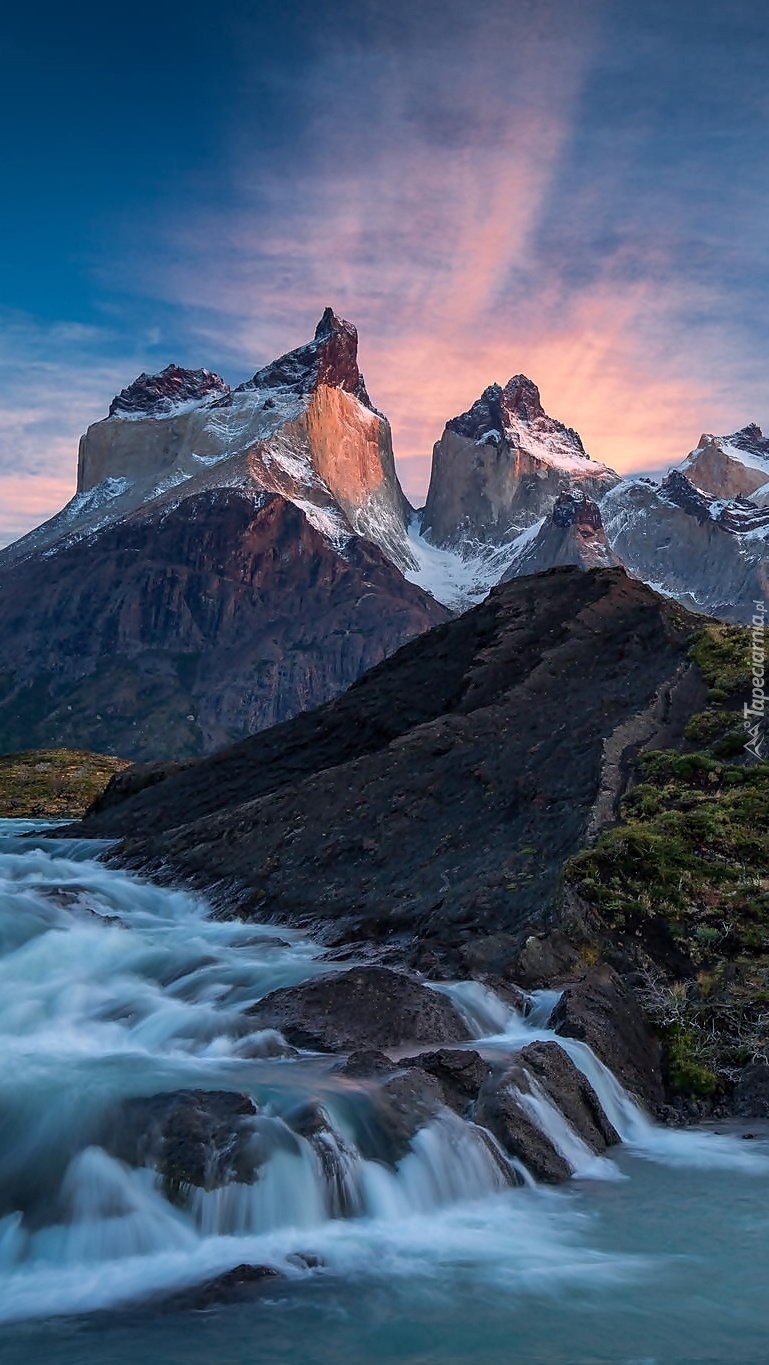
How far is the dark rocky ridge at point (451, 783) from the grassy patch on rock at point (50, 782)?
1158 inches

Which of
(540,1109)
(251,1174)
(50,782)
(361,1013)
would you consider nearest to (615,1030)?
(540,1109)

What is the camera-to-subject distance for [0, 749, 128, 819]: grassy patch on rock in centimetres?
7138

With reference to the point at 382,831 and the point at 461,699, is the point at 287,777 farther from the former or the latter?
the point at 382,831

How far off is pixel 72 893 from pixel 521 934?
13.9 metres

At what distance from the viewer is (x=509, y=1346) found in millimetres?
8922

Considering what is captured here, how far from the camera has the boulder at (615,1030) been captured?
1578 cm

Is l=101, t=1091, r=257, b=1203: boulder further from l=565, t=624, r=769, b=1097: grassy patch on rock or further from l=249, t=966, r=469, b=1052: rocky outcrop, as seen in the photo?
l=565, t=624, r=769, b=1097: grassy patch on rock

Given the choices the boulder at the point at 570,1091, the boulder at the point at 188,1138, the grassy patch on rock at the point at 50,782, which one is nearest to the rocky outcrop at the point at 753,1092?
the boulder at the point at 570,1091

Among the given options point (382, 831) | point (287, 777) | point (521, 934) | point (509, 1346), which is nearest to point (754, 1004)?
point (521, 934)

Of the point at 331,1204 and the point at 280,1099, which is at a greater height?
the point at 280,1099

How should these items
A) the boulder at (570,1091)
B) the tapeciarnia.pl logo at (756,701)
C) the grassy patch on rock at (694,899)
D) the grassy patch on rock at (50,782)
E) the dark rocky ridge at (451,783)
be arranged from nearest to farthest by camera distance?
the boulder at (570,1091)
the grassy patch on rock at (694,899)
the dark rocky ridge at (451,783)
the tapeciarnia.pl logo at (756,701)
the grassy patch on rock at (50,782)

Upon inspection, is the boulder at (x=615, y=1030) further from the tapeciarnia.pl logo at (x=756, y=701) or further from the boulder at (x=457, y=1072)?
the tapeciarnia.pl logo at (x=756, y=701)

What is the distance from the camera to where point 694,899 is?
19.4 meters

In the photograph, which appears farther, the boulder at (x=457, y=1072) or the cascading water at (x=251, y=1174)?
the boulder at (x=457, y=1072)
